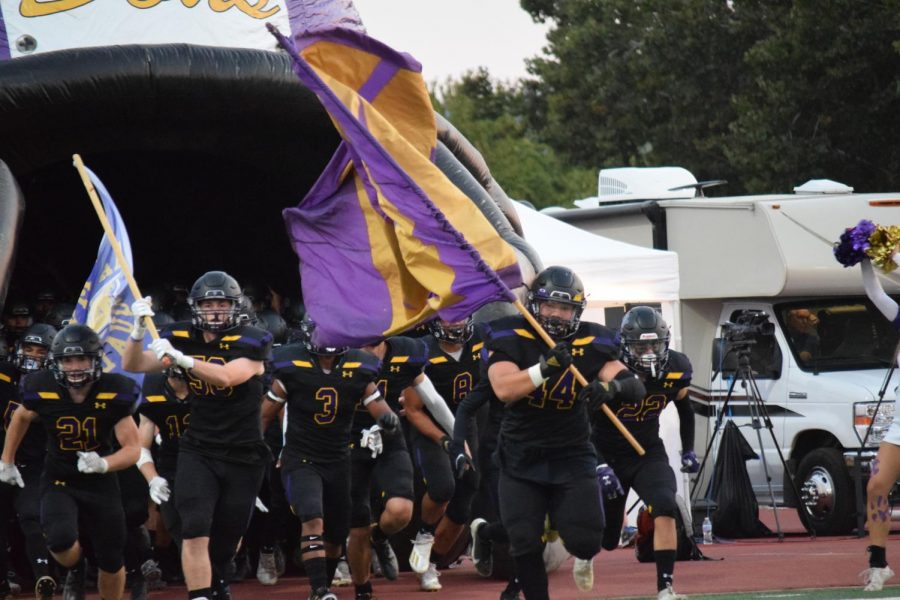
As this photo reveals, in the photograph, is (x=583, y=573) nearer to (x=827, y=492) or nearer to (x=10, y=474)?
(x=10, y=474)

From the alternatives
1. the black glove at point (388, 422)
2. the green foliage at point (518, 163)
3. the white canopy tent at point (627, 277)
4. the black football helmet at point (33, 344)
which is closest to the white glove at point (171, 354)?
the black glove at point (388, 422)

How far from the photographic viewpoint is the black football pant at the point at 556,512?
28.9 feet

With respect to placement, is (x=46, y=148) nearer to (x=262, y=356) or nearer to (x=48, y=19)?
(x=48, y=19)

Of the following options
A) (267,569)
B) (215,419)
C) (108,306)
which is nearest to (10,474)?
(108,306)

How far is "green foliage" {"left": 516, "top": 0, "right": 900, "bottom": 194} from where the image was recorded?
23406mm

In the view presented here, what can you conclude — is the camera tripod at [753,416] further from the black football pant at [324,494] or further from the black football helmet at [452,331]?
the black football pant at [324,494]

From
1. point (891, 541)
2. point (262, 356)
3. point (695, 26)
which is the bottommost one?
point (891, 541)

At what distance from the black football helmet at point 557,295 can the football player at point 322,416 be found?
179 centimetres

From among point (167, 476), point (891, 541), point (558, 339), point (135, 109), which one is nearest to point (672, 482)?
point (558, 339)

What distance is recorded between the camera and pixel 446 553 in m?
12.4

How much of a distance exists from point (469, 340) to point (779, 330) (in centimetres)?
466

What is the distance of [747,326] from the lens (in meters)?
15.4

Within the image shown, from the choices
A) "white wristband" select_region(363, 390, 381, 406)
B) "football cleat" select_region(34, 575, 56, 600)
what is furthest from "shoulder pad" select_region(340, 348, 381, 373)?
"football cleat" select_region(34, 575, 56, 600)

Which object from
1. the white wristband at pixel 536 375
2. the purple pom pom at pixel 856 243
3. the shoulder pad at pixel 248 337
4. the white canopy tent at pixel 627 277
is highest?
the white canopy tent at pixel 627 277
